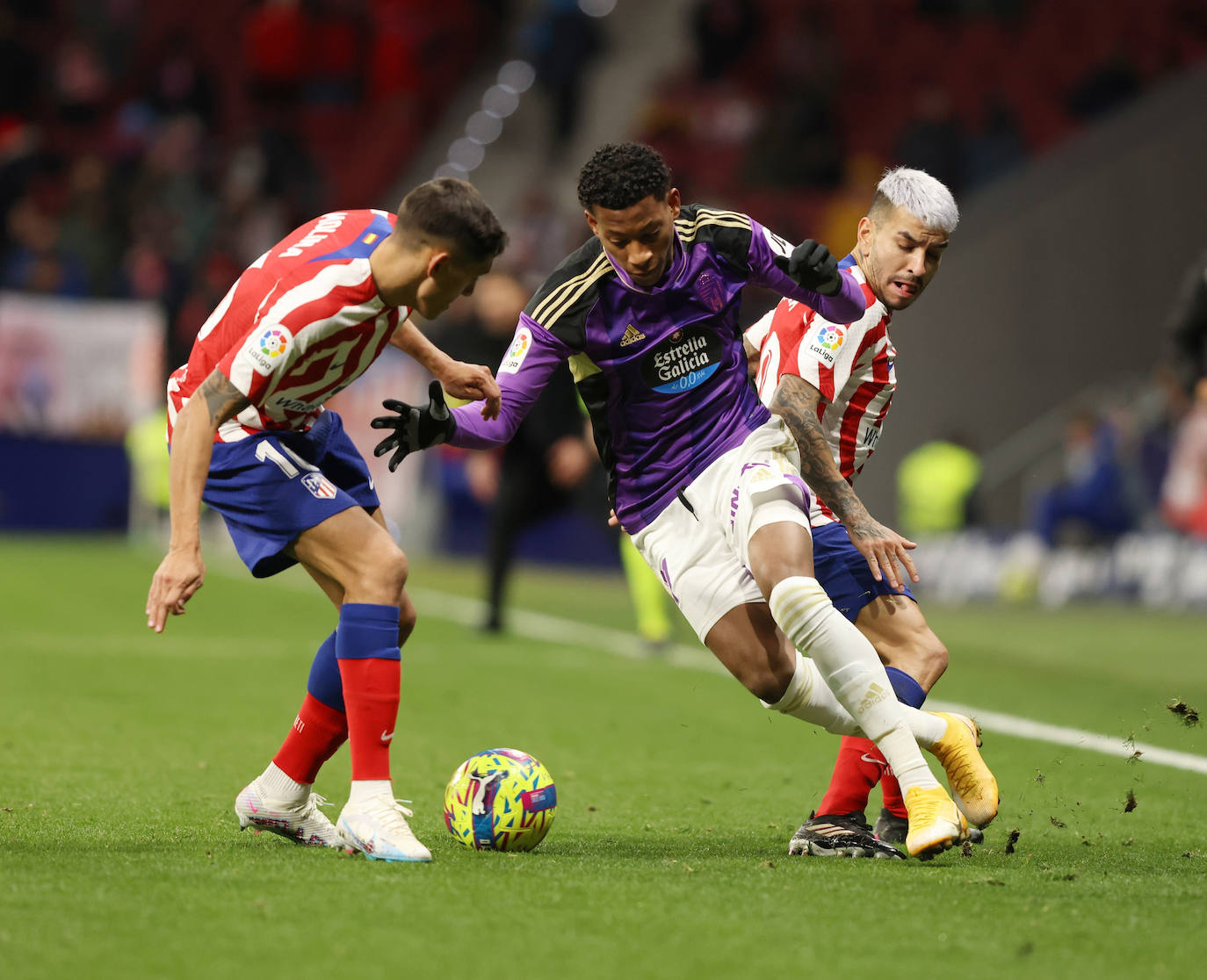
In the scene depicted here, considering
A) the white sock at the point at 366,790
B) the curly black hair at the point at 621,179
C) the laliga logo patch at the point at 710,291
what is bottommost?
the white sock at the point at 366,790

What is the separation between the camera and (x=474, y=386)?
14.8ft

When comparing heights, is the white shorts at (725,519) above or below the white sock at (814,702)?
above

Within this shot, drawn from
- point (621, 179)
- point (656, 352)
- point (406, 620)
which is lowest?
point (406, 620)

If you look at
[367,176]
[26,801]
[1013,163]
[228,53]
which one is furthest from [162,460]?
[26,801]

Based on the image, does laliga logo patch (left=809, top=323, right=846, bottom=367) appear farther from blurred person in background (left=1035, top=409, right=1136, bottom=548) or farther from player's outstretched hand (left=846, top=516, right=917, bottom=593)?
blurred person in background (left=1035, top=409, right=1136, bottom=548)

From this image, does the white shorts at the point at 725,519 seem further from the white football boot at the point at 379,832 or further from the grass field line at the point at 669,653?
the grass field line at the point at 669,653

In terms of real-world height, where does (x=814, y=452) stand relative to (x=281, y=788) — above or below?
above

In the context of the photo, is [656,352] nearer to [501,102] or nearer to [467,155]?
[467,155]

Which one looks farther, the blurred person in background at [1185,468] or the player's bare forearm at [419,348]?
the blurred person in background at [1185,468]

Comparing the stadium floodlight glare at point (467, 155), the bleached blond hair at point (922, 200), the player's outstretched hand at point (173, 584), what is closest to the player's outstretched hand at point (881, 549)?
the bleached blond hair at point (922, 200)

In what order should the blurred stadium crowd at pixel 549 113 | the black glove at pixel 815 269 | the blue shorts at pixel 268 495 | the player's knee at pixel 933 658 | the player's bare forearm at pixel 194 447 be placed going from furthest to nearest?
the blurred stadium crowd at pixel 549 113 → the player's knee at pixel 933 658 → the black glove at pixel 815 269 → the blue shorts at pixel 268 495 → the player's bare forearm at pixel 194 447

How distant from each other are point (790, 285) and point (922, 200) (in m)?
0.44

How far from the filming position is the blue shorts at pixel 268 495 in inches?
168

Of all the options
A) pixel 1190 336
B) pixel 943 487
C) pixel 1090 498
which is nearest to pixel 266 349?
pixel 1190 336
